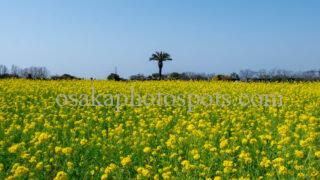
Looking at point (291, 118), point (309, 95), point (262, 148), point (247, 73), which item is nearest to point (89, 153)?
point (262, 148)

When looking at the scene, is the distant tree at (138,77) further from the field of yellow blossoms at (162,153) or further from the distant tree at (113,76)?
the field of yellow blossoms at (162,153)

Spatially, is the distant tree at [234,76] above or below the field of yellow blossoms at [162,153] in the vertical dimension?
above

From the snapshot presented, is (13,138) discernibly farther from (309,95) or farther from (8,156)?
(309,95)

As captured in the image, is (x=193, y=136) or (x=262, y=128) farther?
(x=262, y=128)

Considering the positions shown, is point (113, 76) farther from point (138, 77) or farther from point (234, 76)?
point (234, 76)

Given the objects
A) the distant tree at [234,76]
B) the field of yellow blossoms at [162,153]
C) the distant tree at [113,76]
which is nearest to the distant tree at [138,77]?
the distant tree at [113,76]

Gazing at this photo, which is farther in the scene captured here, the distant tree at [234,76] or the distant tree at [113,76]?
the distant tree at [113,76]

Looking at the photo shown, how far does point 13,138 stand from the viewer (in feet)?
29.4

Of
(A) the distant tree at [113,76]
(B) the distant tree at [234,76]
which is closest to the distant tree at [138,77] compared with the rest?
(A) the distant tree at [113,76]

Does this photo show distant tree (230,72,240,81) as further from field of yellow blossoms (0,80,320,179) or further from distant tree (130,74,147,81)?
field of yellow blossoms (0,80,320,179)

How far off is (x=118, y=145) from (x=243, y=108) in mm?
6977

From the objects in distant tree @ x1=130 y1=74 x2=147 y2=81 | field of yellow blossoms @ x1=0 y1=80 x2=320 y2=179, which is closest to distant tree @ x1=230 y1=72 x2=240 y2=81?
distant tree @ x1=130 y1=74 x2=147 y2=81

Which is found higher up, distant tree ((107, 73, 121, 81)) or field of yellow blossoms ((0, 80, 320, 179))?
distant tree ((107, 73, 121, 81))

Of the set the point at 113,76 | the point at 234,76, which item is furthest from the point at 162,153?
the point at 234,76
